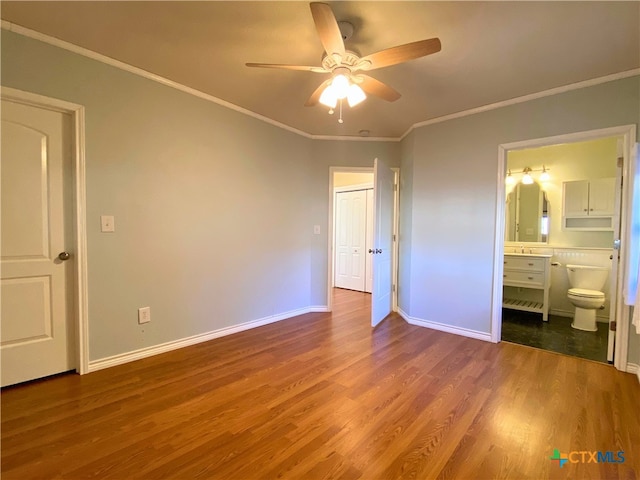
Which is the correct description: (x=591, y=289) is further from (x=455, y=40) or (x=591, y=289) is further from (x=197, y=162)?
(x=197, y=162)

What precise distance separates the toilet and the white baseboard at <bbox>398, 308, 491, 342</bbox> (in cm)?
140

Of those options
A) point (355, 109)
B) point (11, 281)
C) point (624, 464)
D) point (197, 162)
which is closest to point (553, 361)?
point (624, 464)

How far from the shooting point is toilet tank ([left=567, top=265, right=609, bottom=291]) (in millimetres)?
3635

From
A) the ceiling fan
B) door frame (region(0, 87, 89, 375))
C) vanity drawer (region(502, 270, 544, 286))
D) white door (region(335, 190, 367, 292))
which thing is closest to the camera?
the ceiling fan

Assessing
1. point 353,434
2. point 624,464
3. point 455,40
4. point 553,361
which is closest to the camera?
point 624,464

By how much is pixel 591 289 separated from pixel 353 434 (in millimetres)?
3745

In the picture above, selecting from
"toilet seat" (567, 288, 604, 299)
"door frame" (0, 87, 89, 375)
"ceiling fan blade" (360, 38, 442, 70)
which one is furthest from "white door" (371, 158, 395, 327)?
"door frame" (0, 87, 89, 375)

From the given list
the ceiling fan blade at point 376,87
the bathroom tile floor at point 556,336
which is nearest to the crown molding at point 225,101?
the ceiling fan blade at point 376,87

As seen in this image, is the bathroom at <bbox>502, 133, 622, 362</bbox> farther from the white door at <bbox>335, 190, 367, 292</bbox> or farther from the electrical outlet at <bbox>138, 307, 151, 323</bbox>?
the electrical outlet at <bbox>138, 307, 151, 323</bbox>

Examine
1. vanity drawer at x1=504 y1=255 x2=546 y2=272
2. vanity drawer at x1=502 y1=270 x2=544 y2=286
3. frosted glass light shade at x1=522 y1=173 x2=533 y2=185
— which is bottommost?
vanity drawer at x1=502 y1=270 x2=544 y2=286

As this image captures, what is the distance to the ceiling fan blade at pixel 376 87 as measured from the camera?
2.04m

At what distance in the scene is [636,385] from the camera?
2.21m

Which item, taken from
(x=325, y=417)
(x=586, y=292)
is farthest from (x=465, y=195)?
(x=325, y=417)

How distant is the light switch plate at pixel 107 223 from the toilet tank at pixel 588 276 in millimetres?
5070
